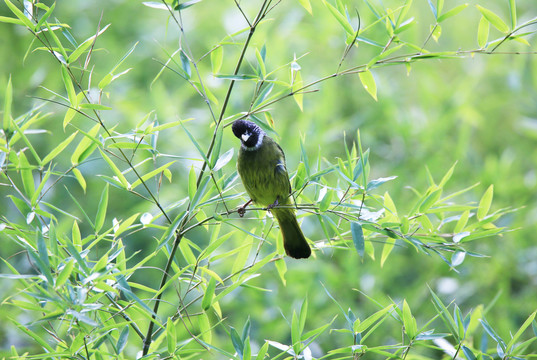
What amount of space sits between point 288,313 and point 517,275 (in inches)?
59.8

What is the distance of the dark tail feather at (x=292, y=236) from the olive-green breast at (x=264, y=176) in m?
0.21

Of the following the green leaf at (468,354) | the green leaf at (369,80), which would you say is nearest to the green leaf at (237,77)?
the green leaf at (369,80)

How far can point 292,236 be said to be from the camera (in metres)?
2.19

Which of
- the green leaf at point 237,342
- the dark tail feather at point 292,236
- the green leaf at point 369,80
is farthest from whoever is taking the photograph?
the dark tail feather at point 292,236

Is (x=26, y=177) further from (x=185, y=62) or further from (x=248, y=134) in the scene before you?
(x=248, y=134)

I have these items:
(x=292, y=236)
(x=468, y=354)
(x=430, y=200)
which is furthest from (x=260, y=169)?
(x=468, y=354)

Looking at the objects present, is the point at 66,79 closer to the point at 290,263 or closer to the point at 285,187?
the point at 285,187

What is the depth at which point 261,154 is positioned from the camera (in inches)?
101

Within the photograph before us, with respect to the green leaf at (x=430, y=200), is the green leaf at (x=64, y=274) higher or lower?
higher

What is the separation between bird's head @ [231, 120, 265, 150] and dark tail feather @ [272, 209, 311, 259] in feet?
1.31

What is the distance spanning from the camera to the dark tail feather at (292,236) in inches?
84.1

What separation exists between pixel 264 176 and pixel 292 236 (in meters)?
0.41

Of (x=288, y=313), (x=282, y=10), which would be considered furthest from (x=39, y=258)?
(x=282, y=10)

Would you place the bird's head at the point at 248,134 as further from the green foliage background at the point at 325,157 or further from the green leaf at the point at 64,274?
the green leaf at the point at 64,274
